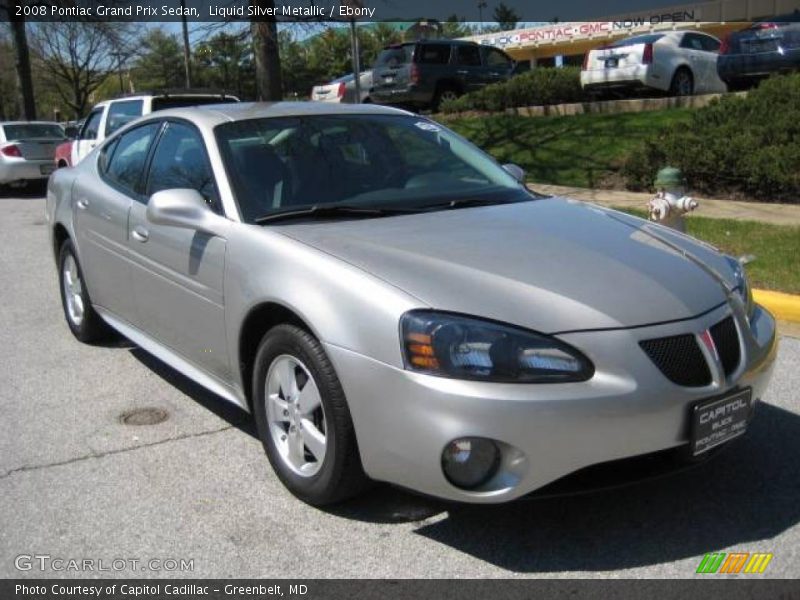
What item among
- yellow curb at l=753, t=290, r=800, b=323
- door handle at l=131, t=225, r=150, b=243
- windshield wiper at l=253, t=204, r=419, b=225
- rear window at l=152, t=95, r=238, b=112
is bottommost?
yellow curb at l=753, t=290, r=800, b=323

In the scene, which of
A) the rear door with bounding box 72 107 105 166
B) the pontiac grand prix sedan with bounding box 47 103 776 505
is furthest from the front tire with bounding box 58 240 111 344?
the rear door with bounding box 72 107 105 166

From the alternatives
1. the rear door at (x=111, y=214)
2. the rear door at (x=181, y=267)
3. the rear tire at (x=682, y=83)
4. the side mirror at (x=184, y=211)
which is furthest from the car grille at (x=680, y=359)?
the rear tire at (x=682, y=83)

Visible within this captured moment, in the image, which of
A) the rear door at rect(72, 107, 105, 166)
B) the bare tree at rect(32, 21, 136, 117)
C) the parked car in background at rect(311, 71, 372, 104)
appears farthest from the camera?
the bare tree at rect(32, 21, 136, 117)

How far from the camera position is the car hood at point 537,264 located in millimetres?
2967

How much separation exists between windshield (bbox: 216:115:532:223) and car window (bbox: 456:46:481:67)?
16.1m

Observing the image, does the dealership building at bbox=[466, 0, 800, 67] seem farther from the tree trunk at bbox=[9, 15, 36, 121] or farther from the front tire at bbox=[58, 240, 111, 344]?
the front tire at bbox=[58, 240, 111, 344]

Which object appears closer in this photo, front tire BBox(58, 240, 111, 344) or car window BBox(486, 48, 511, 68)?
front tire BBox(58, 240, 111, 344)

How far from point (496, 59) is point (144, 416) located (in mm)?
18084

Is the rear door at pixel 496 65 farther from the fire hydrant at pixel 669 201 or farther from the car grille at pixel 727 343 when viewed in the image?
the car grille at pixel 727 343

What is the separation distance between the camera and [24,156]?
54.9 ft

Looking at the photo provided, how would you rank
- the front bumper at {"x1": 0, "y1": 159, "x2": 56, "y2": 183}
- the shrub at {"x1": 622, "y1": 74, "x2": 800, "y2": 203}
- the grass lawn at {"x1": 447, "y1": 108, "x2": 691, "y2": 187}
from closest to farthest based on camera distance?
the shrub at {"x1": 622, "y1": 74, "x2": 800, "y2": 203}, the grass lawn at {"x1": 447, "y1": 108, "x2": 691, "y2": 187}, the front bumper at {"x1": 0, "y1": 159, "x2": 56, "y2": 183}

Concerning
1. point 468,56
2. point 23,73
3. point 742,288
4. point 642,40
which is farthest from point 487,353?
point 23,73

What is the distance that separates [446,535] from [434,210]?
4.84 ft

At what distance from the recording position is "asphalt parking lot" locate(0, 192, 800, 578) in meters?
3.07
